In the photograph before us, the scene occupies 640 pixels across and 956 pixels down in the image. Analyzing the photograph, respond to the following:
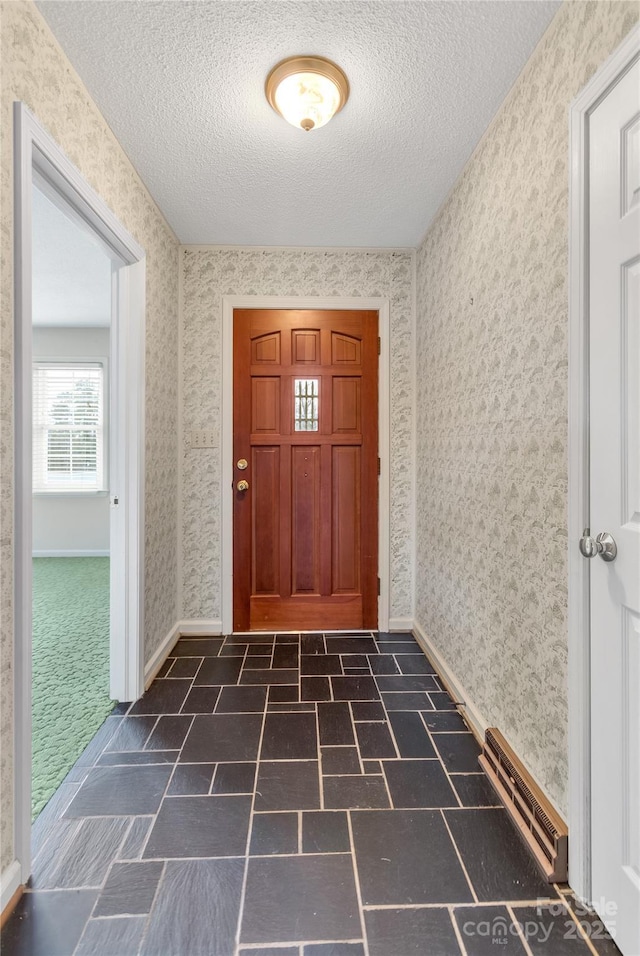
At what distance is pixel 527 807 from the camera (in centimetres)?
134

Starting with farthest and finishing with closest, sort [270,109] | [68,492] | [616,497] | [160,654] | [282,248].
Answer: [68,492], [282,248], [160,654], [270,109], [616,497]

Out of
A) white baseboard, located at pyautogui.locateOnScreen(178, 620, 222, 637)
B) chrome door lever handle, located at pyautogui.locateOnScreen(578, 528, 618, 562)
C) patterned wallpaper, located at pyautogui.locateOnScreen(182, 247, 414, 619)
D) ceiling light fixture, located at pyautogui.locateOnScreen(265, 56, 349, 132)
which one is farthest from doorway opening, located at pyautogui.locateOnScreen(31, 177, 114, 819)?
chrome door lever handle, located at pyautogui.locateOnScreen(578, 528, 618, 562)

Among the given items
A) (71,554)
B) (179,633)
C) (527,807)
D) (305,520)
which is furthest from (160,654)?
(71,554)

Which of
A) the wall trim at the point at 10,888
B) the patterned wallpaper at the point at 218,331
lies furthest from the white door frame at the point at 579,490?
the patterned wallpaper at the point at 218,331

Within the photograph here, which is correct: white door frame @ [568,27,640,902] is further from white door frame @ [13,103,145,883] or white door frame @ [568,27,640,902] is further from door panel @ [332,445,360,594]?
door panel @ [332,445,360,594]

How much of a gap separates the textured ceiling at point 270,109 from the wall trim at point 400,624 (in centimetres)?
244

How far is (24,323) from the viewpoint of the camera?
1.20 metres

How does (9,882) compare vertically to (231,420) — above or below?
below

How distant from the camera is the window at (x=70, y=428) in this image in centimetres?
497

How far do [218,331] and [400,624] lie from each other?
88.6 inches

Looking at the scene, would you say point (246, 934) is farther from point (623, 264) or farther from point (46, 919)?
point (623, 264)

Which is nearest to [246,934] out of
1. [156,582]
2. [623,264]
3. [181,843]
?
[181,843]

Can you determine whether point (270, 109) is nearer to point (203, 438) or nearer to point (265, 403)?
point (265, 403)

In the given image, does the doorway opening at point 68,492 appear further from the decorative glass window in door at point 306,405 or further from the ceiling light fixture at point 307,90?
the decorative glass window in door at point 306,405
